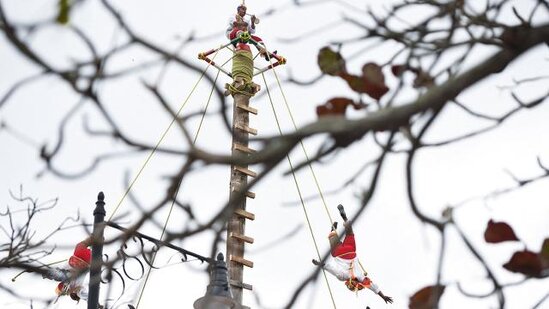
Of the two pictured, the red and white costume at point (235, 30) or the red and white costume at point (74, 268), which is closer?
the red and white costume at point (74, 268)

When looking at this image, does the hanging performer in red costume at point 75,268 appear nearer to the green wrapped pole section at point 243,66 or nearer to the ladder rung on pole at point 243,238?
the ladder rung on pole at point 243,238

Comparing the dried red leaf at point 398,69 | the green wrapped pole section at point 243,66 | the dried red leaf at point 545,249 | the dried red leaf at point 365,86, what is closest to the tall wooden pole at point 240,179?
the green wrapped pole section at point 243,66

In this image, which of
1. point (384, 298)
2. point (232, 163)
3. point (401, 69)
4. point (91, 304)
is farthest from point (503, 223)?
point (384, 298)

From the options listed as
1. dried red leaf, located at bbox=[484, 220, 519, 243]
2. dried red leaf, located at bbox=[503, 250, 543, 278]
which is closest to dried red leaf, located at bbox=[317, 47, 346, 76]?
dried red leaf, located at bbox=[484, 220, 519, 243]

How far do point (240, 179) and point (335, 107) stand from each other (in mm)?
7043

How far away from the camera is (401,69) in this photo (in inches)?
106

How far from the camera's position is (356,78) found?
105 inches

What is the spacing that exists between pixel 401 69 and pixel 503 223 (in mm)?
524

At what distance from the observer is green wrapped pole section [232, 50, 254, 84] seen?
10.7 meters

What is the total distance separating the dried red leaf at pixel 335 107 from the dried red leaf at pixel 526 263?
0.59 metres

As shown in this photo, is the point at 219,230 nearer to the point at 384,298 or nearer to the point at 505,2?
the point at 505,2

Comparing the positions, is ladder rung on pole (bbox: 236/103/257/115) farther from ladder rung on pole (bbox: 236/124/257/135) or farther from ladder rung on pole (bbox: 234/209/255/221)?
ladder rung on pole (bbox: 234/209/255/221)

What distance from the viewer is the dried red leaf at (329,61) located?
2770 millimetres

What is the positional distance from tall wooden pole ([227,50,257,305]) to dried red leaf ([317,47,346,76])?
5118mm
